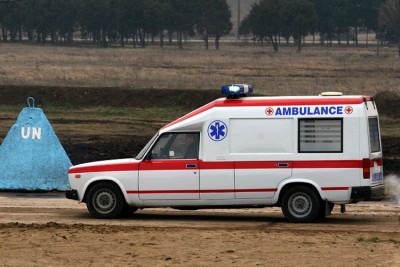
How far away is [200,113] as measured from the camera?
15.5 m

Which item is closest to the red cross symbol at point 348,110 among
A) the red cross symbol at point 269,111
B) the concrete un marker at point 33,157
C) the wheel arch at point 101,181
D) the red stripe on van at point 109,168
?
the red cross symbol at point 269,111

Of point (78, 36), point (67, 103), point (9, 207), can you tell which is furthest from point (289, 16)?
point (9, 207)

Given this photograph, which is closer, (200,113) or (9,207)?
(200,113)

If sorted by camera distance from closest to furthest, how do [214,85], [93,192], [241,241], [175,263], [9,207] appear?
[175,263] < [241,241] < [93,192] < [9,207] < [214,85]

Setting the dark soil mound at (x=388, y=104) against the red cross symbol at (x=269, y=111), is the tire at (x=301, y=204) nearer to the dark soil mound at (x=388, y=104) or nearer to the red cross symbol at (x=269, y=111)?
the red cross symbol at (x=269, y=111)

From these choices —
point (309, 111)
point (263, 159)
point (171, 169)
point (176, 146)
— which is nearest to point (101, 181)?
point (171, 169)

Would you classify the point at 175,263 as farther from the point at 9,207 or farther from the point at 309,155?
the point at 9,207

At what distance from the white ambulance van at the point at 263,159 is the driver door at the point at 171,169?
0.05ft

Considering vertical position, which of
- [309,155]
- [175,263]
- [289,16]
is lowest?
[175,263]

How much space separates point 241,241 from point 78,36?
172898 millimetres

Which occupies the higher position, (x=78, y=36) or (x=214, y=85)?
(x=78, y=36)

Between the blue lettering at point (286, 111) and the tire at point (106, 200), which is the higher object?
the blue lettering at point (286, 111)

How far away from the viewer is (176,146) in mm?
15617

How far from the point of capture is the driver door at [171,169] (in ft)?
50.5
